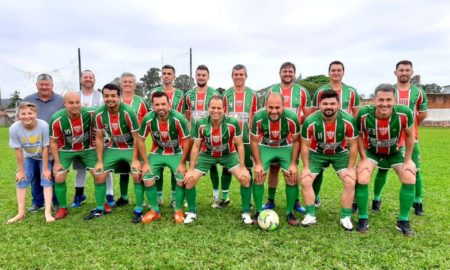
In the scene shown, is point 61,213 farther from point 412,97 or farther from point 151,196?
point 412,97

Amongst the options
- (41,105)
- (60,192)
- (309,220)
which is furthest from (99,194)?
(309,220)

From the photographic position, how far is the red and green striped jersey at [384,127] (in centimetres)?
416

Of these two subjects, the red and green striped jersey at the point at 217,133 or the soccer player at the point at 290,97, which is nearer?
the red and green striped jersey at the point at 217,133

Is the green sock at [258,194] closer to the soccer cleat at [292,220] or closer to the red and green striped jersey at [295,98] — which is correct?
the soccer cleat at [292,220]

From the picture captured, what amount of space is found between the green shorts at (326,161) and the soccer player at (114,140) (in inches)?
90.6

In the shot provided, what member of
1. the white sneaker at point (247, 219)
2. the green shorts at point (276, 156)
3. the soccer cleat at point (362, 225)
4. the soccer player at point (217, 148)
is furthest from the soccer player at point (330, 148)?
the soccer player at point (217, 148)

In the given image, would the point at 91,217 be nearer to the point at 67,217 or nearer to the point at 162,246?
the point at 67,217

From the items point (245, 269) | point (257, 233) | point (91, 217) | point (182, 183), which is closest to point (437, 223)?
point (257, 233)

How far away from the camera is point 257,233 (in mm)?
4145

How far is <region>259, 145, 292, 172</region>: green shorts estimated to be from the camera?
468 cm

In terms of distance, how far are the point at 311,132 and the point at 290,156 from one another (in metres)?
0.47

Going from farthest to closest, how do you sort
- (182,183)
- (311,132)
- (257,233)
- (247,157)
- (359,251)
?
(247,157), (182,183), (311,132), (257,233), (359,251)

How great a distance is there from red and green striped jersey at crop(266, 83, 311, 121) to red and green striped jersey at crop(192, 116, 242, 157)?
0.91m

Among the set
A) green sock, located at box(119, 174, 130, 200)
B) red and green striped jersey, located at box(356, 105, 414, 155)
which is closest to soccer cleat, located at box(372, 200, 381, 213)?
red and green striped jersey, located at box(356, 105, 414, 155)
